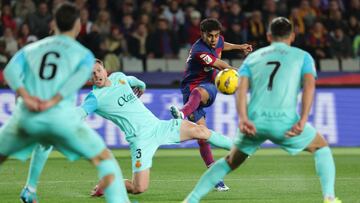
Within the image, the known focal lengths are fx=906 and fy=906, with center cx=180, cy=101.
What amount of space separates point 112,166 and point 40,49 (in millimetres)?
1127

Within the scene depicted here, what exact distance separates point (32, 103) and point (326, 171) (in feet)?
9.15

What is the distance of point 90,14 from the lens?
2088 centimetres

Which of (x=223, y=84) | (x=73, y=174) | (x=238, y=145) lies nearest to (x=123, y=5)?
(x=73, y=174)

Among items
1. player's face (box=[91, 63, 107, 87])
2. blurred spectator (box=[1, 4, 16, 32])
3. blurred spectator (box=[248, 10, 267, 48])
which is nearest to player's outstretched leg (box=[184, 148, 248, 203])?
player's face (box=[91, 63, 107, 87])

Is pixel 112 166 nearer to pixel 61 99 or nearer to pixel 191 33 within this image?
pixel 61 99

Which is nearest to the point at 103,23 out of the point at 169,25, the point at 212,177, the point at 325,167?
the point at 169,25

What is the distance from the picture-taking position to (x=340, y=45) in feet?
69.7

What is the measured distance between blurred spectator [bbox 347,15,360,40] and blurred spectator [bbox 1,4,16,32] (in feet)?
25.9

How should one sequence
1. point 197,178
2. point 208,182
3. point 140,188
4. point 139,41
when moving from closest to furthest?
point 208,182 < point 140,188 < point 197,178 < point 139,41

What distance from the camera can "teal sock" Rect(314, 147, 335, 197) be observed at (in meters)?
8.22

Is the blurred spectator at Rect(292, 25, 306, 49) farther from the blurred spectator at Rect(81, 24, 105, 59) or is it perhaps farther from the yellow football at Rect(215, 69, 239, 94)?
the yellow football at Rect(215, 69, 239, 94)

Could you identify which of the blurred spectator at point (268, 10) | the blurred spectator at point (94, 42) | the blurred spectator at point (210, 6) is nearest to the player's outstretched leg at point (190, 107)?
the blurred spectator at point (94, 42)

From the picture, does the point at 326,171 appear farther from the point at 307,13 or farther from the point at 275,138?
the point at 307,13

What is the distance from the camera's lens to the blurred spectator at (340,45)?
2119cm
